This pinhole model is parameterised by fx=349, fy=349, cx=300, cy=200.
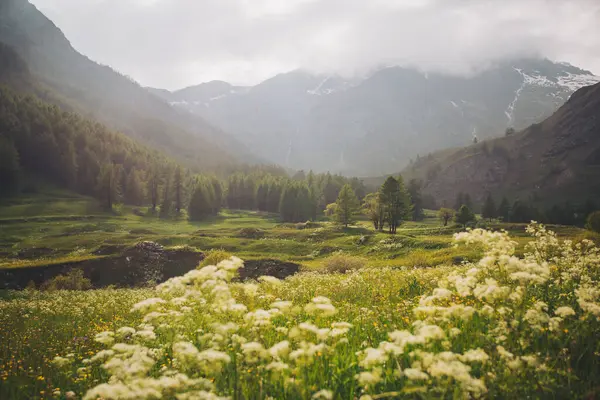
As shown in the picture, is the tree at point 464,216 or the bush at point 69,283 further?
the tree at point 464,216

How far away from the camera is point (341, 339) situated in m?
4.91

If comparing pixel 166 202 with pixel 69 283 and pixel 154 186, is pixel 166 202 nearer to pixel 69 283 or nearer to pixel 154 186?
pixel 154 186

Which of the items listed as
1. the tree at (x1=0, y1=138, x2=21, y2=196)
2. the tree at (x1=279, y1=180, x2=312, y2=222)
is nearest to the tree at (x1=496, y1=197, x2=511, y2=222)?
the tree at (x1=279, y1=180, x2=312, y2=222)

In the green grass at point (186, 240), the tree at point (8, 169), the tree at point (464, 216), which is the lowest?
the green grass at point (186, 240)

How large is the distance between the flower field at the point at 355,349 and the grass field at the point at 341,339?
0.03 meters

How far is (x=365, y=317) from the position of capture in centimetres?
840

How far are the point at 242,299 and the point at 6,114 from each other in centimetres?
15527

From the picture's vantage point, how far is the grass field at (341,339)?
4.23 meters

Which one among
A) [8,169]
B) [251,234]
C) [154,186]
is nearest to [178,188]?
[154,186]

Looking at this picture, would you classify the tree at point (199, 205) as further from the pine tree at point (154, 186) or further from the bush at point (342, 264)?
the bush at point (342, 264)

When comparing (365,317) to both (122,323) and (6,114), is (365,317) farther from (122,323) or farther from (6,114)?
(6,114)

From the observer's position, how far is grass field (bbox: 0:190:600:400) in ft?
13.9

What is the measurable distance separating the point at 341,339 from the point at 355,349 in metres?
1.54

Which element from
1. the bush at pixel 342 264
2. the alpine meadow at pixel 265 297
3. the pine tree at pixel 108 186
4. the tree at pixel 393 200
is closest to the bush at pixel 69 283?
the alpine meadow at pixel 265 297
